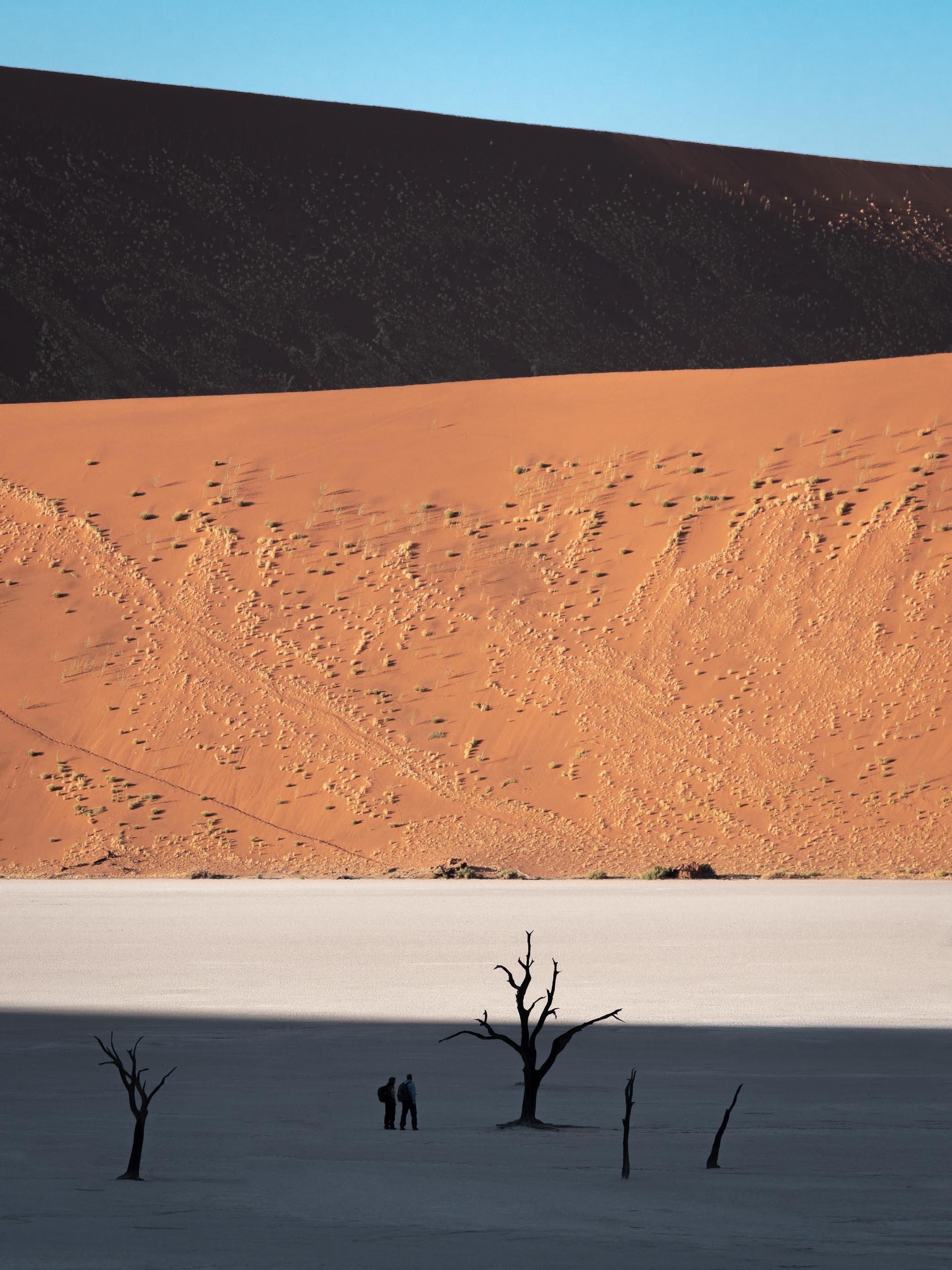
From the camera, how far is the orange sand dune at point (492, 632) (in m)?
30.0

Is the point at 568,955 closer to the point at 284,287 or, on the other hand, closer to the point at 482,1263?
the point at 482,1263

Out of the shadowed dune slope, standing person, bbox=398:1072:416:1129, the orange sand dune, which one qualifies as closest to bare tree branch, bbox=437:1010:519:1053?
standing person, bbox=398:1072:416:1129

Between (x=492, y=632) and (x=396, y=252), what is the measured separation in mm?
38664

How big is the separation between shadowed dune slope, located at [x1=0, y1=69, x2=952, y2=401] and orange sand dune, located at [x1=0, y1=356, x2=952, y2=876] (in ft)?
65.5

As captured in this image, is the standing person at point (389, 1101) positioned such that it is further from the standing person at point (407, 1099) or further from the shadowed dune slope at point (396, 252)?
the shadowed dune slope at point (396, 252)

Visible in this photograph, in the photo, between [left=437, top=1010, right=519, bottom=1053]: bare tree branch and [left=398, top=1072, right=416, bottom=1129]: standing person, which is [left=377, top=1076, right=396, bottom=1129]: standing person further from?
[left=437, top=1010, right=519, bottom=1053]: bare tree branch

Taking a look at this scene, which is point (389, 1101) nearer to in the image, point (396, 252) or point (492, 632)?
point (492, 632)

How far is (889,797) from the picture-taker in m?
30.2

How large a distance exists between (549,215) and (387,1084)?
226 ft

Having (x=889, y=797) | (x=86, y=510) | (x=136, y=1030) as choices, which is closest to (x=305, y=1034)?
(x=136, y=1030)

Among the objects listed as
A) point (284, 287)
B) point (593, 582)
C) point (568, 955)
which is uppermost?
point (284, 287)

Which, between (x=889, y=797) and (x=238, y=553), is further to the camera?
(x=238, y=553)

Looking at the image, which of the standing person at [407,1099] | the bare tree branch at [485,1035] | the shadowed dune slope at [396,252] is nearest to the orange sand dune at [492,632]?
the bare tree branch at [485,1035]

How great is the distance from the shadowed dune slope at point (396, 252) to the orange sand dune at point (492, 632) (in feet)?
65.5
